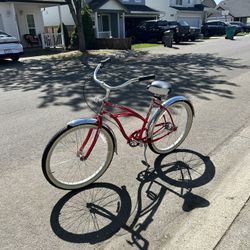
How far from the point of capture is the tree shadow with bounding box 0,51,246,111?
22.3 feet

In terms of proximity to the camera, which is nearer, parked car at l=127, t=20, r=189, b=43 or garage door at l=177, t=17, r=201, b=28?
parked car at l=127, t=20, r=189, b=43

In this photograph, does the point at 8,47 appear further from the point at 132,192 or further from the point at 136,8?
the point at 136,8

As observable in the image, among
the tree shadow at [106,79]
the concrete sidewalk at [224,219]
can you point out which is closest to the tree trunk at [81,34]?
the tree shadow at [106,79]

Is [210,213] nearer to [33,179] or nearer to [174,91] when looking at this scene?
[33,179]

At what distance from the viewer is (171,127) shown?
3.88 metres

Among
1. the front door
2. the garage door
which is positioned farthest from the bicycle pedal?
the garage door

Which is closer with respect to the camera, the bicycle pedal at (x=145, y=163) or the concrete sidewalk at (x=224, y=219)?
the concrete sidewalk at (x=224, y=219)

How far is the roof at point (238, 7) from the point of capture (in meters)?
54.9

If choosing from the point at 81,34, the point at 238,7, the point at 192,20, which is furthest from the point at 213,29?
the point at 238,7

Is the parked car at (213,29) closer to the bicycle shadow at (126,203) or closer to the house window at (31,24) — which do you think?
the house window at (31,24)

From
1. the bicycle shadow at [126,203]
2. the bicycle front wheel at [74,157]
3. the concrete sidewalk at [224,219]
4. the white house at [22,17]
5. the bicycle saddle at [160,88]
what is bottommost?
the bicycle shadow at [126,203]

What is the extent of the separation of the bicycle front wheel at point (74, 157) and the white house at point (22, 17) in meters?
16.8

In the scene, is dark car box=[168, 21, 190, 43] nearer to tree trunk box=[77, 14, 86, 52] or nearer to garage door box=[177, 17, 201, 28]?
tree trunk box=[77, 14, 86, 52]

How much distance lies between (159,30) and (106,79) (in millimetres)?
16653
